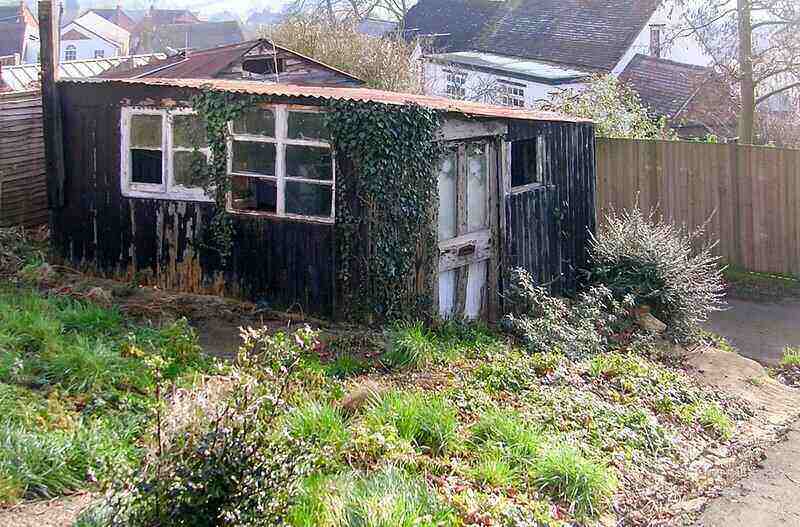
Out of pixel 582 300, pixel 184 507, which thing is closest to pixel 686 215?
pixel 582 300

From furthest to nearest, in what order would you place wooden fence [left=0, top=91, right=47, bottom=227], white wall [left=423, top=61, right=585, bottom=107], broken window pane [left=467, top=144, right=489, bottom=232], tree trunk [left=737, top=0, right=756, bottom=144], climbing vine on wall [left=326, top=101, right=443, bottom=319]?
1. white wall [left=423, top=61, right=585, bottom=107]
2. tree trunk [left=737, top=0, right=756, bottom=144]
3. wooden fence [left=0, top=91, right=47, bottom=227]
4. broken window pane [left=467, top=144, right=489, bottom=232]
5. climbing vine on wall [left=326, top=101, right=443, bottom=319]

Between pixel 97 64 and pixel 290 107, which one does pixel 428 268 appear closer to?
pixel 290 107

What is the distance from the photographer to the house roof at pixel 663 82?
80.8 ft

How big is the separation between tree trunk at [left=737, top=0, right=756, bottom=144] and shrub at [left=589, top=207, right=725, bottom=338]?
5.88 m

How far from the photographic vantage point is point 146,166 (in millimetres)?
11211

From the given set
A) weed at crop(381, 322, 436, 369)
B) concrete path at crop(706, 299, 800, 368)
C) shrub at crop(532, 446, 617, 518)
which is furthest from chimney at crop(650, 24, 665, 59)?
shrub at crop(532, 446, 617, 518)

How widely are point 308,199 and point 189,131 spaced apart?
1764 millimetres

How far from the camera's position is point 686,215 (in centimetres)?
1532

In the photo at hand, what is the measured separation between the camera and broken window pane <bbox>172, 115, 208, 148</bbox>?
35.1 ft

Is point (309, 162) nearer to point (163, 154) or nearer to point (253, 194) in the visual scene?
point (253, 194)

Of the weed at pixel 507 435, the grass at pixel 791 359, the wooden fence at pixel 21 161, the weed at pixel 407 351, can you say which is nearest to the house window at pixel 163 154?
the wooden fence at pixel 21 161

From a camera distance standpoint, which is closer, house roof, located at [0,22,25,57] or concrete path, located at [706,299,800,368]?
concrete path, located at [706,299,800,368]

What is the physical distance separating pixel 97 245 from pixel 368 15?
29.3m

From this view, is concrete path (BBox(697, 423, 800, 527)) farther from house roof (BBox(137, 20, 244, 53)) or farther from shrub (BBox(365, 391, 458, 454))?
house roof (BBox(137, 20, 244, 53))
